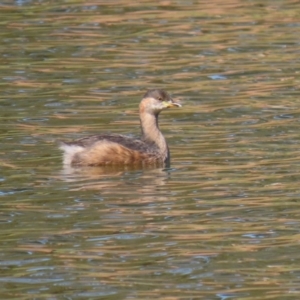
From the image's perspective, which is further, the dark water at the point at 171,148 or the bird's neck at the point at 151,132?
the bird's neck at the point at 151,132

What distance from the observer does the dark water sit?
8.64 m

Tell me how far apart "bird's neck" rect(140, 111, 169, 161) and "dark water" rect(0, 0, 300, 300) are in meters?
0.23

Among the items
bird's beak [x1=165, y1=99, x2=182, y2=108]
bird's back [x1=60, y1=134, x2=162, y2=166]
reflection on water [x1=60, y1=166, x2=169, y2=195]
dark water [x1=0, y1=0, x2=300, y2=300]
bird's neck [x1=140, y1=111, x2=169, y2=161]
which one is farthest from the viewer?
bird's beak [x1=165, y1=99, x2=182, y2=108]

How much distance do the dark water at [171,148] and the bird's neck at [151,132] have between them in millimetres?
229

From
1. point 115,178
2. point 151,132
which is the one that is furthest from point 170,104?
point 115,178

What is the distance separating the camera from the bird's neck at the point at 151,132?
42.3 ft

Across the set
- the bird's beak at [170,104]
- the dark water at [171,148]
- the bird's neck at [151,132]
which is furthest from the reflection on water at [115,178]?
the bird's beak at [170,104]

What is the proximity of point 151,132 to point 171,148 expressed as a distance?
270 millimetres

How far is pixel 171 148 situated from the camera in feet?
43.9

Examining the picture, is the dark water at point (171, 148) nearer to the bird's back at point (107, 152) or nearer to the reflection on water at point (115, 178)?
the reflection on water at point (115, 178)

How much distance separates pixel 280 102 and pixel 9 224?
5.87 meters

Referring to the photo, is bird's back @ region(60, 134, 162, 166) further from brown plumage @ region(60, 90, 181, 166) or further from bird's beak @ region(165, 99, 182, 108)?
bird's beak @ region(165, 99, 182, 108)

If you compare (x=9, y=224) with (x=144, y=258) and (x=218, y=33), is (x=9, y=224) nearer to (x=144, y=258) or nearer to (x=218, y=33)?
(x=144, y=258)

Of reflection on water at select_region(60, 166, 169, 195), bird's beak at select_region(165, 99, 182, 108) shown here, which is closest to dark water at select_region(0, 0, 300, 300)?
reflection on water at select_region(60, 166, 169, 195)
